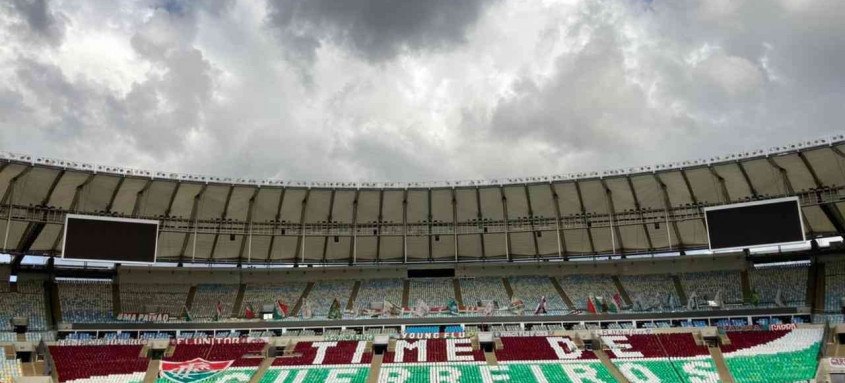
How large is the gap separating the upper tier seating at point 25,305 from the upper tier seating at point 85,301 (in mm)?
1244

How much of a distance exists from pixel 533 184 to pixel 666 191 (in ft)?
27.6

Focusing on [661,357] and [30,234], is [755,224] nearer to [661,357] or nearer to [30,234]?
[661,357]

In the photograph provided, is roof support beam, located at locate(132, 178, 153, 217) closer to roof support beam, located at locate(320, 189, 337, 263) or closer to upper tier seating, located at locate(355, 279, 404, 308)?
roof support beam, located at locate(320, 189, 337, 263)

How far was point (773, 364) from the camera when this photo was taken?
34.8 m

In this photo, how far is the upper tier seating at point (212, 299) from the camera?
148ft

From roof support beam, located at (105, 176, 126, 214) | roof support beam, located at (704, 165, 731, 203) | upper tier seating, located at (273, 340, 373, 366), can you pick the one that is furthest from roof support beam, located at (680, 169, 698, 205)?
roof support beam, located at (105, 176, 126, 214)

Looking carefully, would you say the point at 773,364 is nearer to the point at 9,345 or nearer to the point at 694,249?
the point at 694,249

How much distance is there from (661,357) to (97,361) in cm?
3188

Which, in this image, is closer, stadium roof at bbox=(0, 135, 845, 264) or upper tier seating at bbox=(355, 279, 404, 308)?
stadium roof at bbox=(0, 135, 845, 264)

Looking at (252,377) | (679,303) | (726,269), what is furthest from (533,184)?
(252,377)

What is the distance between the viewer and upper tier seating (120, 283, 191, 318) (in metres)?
44.6

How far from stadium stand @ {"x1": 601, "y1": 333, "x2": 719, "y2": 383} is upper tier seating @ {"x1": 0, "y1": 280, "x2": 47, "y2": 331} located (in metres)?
35.0

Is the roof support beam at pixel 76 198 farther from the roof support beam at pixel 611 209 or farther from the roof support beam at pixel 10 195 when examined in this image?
Result: the roof support beam at pixel 611 209

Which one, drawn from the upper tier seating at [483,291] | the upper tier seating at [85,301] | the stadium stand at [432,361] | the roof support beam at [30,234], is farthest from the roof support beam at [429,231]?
the roof support beam at [30,234]
